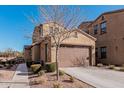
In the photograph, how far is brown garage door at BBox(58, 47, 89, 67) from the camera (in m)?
21.3

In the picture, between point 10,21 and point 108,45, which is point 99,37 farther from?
point 10,21

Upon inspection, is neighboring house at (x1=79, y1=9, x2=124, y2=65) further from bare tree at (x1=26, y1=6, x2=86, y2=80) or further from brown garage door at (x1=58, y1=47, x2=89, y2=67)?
bare tree at (x1=26, y1=6, x2=86, y2=80)

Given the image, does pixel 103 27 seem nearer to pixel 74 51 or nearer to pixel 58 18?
pixel 74 51

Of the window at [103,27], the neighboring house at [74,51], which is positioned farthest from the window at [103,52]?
the neighboring house at [74,51]

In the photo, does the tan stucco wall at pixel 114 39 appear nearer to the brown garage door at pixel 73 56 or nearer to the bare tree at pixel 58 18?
the brown garage door at pixel 73 56

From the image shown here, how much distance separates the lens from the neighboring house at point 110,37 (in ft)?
75.8

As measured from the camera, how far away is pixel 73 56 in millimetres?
21844

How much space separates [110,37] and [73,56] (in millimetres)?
6065

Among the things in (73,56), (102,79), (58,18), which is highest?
(58,18)

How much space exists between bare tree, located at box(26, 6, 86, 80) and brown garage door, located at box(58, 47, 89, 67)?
5941 mm

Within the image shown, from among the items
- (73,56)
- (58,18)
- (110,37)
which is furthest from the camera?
(110,37)

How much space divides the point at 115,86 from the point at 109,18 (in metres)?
14.4

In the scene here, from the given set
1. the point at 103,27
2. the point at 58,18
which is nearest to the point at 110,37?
the point at 103,27

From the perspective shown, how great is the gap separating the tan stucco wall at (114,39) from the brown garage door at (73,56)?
3.74 m
